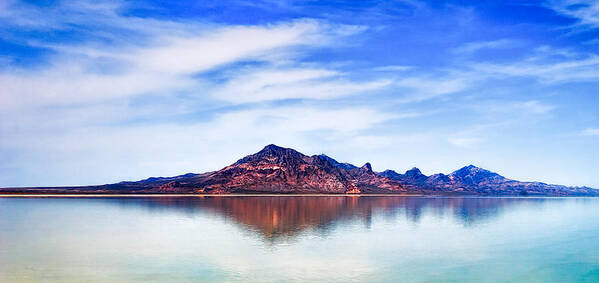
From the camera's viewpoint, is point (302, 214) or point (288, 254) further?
point (302, 214)

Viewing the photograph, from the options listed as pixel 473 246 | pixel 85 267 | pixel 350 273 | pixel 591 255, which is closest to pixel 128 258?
pixel 85 267

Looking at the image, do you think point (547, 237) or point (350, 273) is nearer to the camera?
point (350, 273)

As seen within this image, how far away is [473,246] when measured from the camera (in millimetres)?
50750

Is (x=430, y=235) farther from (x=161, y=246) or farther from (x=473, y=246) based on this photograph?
(x=161, y=246)

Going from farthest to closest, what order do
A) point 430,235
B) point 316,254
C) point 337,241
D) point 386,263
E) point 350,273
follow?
point 430,235, point 337,241, point 316,254, point 386,263, point 350,273

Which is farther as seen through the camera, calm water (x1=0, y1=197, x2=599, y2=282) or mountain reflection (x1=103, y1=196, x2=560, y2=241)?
mountain reflection (x1=103, y1=196, x2=560, y2=241)

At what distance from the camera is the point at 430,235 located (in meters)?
59.8

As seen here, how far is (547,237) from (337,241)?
30.7 m

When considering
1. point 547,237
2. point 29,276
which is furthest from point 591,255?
point 29,276

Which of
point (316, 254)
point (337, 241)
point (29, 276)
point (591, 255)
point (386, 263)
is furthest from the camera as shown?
point (337, 241)

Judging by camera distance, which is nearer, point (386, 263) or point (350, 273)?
point (350, 273)

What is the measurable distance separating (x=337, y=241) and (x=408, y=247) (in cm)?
737

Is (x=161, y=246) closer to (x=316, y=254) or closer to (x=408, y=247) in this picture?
(x=316, y=254)

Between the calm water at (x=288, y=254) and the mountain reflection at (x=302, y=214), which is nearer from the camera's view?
the calm water at (x=288, y=254)
